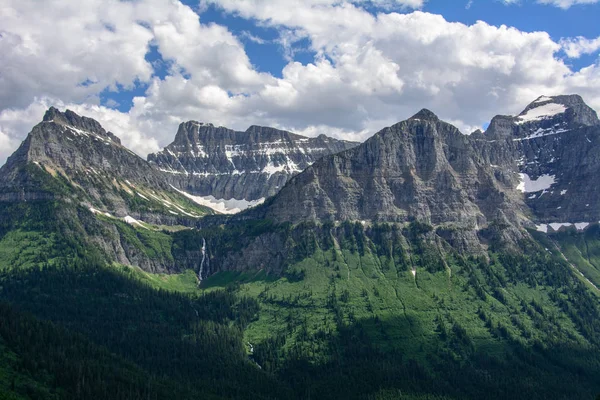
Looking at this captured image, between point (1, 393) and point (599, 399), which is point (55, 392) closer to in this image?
point (1, 393)

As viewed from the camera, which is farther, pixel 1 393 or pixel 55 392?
pixel 55 392

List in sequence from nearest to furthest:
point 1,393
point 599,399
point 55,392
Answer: point 599,399 < point 1,393 < point 55,392

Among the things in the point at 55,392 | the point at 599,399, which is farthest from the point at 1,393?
the point at 599,399

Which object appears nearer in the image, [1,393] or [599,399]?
[599,399]

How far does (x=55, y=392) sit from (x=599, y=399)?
515 ft

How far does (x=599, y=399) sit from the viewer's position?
151m

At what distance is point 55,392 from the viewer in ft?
644

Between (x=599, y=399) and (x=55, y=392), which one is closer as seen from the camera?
(x=599, y=399)

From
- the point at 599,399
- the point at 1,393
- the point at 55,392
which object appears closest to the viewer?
the point at 599,399

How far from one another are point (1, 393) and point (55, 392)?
884 inches

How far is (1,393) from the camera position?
176000 mm

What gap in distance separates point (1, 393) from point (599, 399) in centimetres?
15923
